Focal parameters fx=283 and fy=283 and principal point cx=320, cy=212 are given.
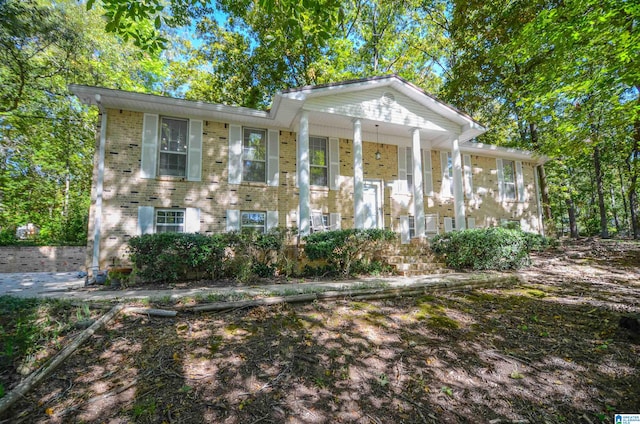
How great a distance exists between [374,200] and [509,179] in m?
7.75

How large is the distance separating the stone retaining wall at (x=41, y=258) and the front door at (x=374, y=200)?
10455 mm

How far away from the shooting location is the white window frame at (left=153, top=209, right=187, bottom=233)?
28.1 ft

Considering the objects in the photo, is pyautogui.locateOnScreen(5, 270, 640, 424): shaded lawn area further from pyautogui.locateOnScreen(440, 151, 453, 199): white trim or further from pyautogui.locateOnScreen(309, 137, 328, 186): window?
pyautogui.locateOnScreen(440, 151, 453, 199): white trim

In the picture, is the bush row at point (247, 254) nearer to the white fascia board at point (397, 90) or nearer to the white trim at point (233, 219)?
the white trim at point (233, 219)

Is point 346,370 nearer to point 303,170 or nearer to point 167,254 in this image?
point 167,254

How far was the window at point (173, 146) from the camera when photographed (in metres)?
8.89

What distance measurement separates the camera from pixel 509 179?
1395cm

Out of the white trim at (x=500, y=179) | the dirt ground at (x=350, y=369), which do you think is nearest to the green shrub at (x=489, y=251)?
the dirt ground at (x=350, y=369)

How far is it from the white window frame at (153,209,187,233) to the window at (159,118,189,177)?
118cm

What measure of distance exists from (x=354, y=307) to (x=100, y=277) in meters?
6.35

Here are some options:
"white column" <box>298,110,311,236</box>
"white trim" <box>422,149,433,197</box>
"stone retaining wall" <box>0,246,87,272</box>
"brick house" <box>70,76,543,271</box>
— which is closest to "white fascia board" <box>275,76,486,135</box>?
"brick house" <box>70,76,543,271</box>

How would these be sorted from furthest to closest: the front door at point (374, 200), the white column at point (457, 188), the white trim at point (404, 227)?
the white trim at point (404, 227)
the front door at point (374, 200)
the white column at point (457, 188)

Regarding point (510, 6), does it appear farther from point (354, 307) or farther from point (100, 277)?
point (100, 277)

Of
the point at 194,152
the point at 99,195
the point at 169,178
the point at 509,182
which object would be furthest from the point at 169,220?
the point at 509,182
